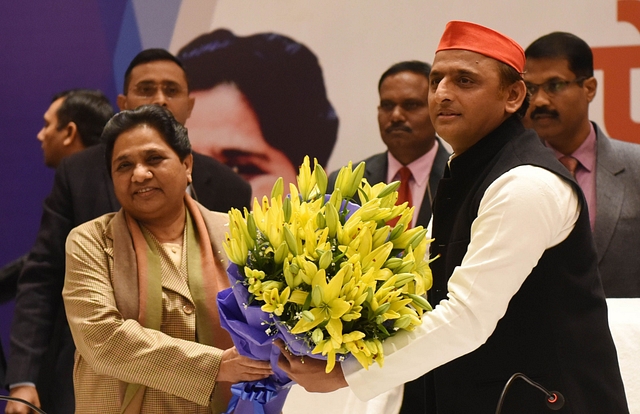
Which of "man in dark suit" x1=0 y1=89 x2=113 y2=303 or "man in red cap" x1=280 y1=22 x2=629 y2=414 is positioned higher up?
"man in dark suit" x1=0 y1=89 x2=113 y2=303

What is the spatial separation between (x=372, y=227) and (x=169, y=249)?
0.87 metres

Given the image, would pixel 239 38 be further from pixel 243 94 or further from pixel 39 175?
pixel 39 175

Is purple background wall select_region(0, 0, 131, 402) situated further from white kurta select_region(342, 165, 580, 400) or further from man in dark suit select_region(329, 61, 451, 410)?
white kurta select_region(342, 165, 580, 400)

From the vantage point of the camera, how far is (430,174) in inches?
150

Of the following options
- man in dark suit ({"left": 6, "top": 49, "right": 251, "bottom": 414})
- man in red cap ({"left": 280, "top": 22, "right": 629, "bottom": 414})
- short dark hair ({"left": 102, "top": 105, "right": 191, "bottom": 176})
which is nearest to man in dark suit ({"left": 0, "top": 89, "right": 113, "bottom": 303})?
man in dark suit ({"left": 6, "top": 49, "right": 251, "bottom": 414})

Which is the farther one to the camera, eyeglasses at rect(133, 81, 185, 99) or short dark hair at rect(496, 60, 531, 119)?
→ eyeglasses at rect(133, 81, 185, 99)

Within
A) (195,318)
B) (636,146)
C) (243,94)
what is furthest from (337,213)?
(243,94)

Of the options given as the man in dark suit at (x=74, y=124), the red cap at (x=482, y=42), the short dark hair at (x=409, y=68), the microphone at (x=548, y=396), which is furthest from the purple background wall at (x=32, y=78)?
the microphone at (x=548, y=396)

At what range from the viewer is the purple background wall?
4613mm

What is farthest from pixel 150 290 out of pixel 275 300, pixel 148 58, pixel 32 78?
pixel 32 78

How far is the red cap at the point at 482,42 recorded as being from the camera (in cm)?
213

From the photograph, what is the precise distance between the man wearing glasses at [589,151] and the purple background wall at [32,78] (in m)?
2.32

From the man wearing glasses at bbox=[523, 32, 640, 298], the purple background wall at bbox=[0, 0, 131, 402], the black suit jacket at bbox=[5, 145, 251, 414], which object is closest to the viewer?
the black suit jacket at bbox=[5, 145, 251, 414]

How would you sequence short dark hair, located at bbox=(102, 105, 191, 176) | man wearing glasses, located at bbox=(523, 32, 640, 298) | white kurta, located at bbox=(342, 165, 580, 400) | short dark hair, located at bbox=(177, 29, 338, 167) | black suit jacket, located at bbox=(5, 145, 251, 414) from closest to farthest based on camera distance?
white kurta, located at bbox=(342, 165, 580, 400), short dark hair, located at bbox=(102, 105, 191, 176), black suit jacket, located at bbox=(5, 145, 251, 414), man wearing glasses, located at bbox=(523, 32, 640, 298), short dark hair, located at bbox=(177, 29, 338, 167)
